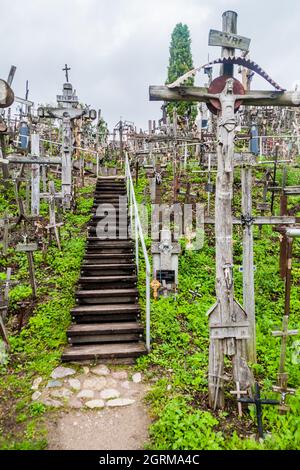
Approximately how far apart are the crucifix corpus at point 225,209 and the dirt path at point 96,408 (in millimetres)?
1140

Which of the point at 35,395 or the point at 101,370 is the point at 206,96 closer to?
the point at 101,370

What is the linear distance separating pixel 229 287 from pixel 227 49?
11.0ft

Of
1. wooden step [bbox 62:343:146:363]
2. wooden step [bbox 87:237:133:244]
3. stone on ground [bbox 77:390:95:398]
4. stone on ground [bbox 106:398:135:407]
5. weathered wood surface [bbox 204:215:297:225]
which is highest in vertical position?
weathered wood surface [bbox 204:215:297:225]

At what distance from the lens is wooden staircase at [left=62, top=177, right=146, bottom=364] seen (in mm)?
5832

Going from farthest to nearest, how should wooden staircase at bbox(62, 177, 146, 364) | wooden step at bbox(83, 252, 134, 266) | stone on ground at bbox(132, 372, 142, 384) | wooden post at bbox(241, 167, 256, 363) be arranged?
wooden step at bbox(83, 252, 134, 266)
wooden post at bbox(241, 167, 256, 363)
wooden staircase at bbox(62, 177, 146, 364)
stone on ground at bbox(132, 372, 142, 384)

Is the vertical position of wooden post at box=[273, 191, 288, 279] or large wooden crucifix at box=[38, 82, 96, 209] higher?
large wooden crucifix at box=[38, 82, 96, 209]

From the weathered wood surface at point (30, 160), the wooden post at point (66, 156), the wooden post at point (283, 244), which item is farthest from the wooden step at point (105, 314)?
the wooden post at point (66, 156)

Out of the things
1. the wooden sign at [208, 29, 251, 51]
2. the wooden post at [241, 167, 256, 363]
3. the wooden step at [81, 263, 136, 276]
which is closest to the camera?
the wooden sign at [208, 29, 251, 51]

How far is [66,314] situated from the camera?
271 inches

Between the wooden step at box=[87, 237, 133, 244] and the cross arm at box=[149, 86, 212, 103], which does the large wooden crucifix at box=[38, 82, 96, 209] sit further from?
the cross arm at box=[149, 86, 212, 103]

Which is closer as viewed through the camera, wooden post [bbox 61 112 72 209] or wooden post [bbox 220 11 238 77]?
wooden post [bbox 220 11 238 77]

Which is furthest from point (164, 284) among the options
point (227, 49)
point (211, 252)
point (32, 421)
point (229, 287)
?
point (227, 49)

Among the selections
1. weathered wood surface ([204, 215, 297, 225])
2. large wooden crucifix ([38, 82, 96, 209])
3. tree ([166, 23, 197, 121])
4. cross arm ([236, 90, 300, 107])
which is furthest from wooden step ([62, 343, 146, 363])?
tree ([166, 23, 197, 121])

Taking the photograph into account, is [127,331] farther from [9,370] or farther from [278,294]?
[278,294]
